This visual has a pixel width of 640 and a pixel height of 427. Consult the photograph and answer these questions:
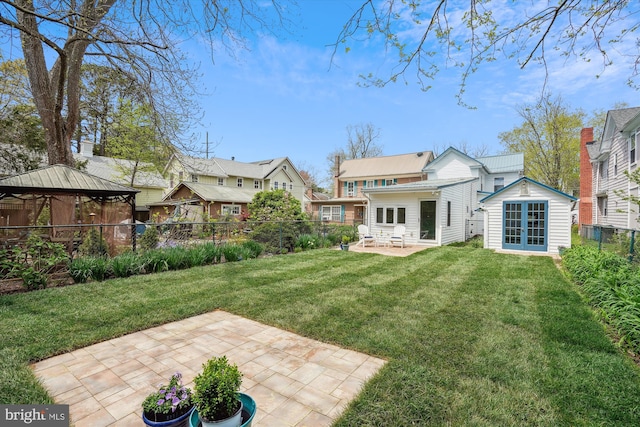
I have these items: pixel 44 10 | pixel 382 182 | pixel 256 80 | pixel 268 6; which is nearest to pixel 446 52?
pixel 268 6

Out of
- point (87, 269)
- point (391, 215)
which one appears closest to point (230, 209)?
point (391, 215)

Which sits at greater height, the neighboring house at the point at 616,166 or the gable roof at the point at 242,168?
the gable roof at the point at 242,168

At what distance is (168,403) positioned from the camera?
184 centimetres

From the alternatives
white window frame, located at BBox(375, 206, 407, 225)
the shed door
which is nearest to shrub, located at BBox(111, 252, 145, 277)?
white window frame, located at BBox(375, 206, 407, 225)

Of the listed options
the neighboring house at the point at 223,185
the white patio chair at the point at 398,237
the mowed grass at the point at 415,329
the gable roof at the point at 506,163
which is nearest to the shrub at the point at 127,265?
the mowed grass at the point at 415,329

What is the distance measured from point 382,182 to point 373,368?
2490 cm

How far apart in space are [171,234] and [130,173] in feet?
50.5

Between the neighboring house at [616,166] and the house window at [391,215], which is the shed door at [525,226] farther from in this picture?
the house window at [391,215]

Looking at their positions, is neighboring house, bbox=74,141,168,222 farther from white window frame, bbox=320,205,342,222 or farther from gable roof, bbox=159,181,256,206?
white window frame, bbox=320,205,342,222

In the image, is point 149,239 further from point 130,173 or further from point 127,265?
point 130,173

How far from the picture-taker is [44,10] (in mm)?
4848

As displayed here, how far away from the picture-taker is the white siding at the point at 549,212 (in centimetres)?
1069

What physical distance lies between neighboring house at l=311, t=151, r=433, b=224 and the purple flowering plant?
2345 centimetres

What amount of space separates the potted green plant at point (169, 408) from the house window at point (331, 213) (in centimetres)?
2532
